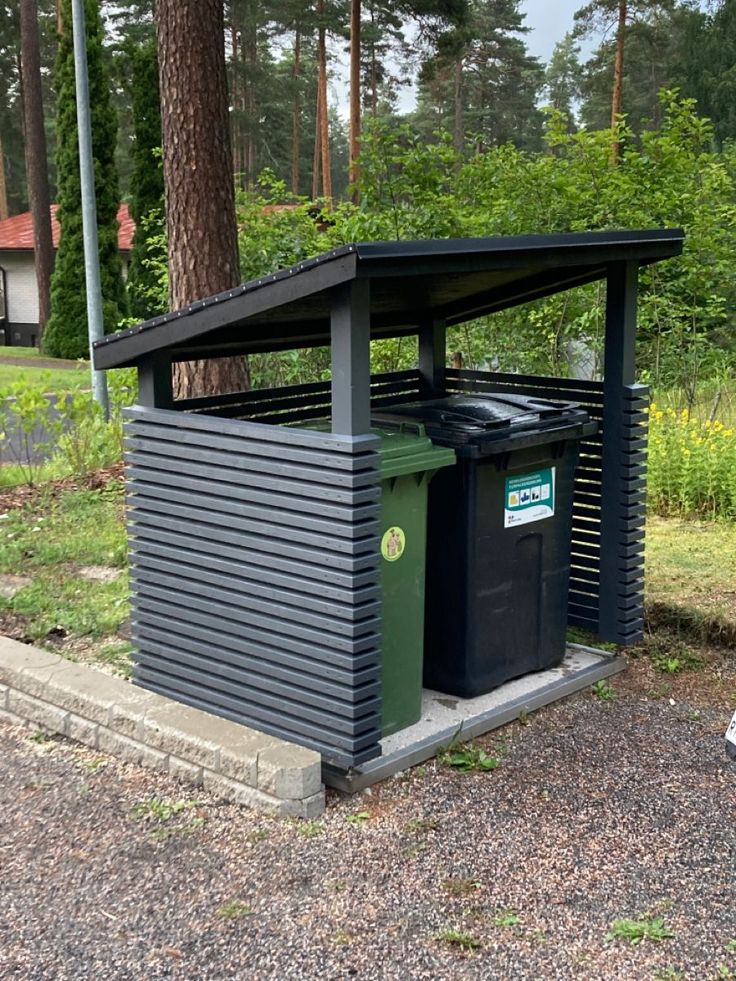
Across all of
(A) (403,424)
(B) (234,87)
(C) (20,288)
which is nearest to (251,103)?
(B) (234,87)

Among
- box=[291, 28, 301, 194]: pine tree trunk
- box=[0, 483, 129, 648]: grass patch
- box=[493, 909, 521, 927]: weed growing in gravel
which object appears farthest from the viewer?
box=[291, 28, 301, 194]: pine tree trunk

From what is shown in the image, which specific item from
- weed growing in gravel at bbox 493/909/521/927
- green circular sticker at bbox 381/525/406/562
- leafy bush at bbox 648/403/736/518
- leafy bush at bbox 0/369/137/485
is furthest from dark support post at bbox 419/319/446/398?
leafy bush at bbox 0/369/137/485

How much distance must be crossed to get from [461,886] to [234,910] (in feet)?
2.21

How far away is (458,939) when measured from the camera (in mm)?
2959

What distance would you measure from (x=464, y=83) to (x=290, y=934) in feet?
140

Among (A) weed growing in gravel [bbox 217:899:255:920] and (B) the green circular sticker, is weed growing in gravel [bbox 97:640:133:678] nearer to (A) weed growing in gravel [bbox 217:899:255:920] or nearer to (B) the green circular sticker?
(B) the green circular sticker

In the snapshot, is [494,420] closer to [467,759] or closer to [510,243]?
[510,243]

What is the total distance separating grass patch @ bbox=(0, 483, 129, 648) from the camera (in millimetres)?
5488

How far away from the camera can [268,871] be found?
334 cm

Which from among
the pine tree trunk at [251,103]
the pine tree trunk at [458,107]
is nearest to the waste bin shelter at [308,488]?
the pine tree trunk at [251,103]

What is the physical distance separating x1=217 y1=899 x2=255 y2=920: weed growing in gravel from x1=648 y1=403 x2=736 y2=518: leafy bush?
5079 millimetres

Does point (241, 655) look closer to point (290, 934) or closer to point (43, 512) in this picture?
point (290, 934)

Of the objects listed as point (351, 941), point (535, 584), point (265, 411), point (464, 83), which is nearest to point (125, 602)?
point (265, 411)

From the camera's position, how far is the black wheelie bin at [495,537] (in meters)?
4.34
